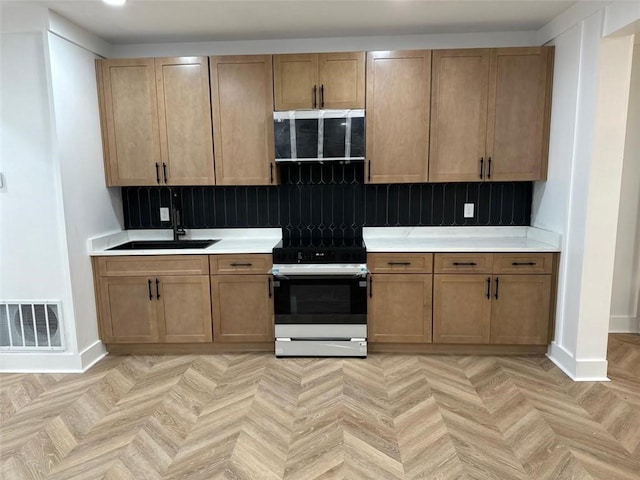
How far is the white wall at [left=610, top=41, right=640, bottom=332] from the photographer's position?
3270mm

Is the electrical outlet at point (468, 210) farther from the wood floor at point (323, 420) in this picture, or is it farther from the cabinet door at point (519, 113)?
the wood floor at point (323, 420)

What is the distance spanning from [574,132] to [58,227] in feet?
11.9

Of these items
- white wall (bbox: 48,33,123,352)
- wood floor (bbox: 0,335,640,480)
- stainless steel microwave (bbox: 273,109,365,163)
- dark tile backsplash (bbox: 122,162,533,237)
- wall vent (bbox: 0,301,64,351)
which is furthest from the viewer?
dark tile backsplash (bbox: 122,162,533,237)

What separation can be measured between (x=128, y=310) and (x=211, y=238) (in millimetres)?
907

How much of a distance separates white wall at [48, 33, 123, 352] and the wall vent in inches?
6.3

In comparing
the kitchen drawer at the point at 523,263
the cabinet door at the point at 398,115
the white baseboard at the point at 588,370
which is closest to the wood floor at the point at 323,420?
the white baseboard at the point at 588,370

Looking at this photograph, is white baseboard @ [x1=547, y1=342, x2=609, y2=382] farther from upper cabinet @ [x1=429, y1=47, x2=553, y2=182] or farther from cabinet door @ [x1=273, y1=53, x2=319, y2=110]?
cabinet door @ [x1=273, y1=53, x2=319, y2=110]

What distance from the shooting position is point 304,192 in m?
3.53

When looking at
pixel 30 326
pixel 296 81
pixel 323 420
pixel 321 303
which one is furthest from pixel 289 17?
pixel 30 326

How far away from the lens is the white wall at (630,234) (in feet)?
10.7

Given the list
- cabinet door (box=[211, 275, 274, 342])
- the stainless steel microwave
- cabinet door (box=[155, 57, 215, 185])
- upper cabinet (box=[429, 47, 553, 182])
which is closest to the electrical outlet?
upper cabinet (box=[429, 47, 553, 182])

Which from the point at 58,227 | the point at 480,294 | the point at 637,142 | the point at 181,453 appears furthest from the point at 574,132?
the point at 58,227

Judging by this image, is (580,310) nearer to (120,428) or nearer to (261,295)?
(261,295)

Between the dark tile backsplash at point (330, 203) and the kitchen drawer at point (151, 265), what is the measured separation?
0.61 meters
